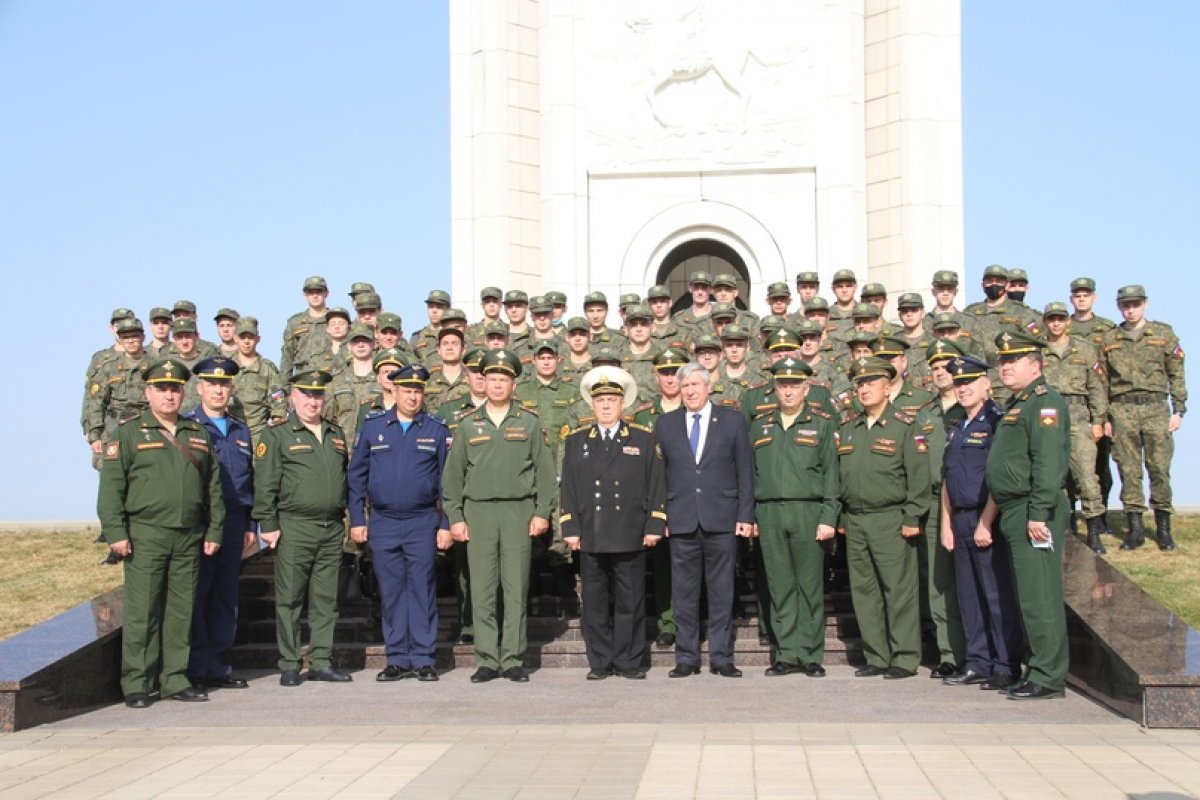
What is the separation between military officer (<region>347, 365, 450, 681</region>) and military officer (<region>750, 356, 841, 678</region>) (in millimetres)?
2172

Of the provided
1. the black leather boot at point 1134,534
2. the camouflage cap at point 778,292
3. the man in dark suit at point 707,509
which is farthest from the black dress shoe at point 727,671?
the black leather boot at point 1134,534

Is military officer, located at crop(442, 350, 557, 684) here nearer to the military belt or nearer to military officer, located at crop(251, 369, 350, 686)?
military officer, located at crop(251, 369, 350, 686)

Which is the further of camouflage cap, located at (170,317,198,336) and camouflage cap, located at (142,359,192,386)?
camouflage cap, located at (170,317,198,336)

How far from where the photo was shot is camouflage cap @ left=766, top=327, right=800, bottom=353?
33.6ft

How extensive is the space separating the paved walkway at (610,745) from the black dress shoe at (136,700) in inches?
3.3

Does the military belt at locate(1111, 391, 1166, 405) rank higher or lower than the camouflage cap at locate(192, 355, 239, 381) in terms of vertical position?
lower

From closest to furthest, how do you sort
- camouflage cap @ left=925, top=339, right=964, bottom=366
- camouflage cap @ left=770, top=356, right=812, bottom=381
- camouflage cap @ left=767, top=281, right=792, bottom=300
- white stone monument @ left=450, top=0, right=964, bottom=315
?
camouflage cap @ left=770, top=356, right=812, bottom=381, camouflage cap @ left=925, top=339, right=964, bottom=366, camouflage cap @ left=767, top=281, right=792, bottom=300, white stone monument @ left=450, top=0, right=964, bottom=315

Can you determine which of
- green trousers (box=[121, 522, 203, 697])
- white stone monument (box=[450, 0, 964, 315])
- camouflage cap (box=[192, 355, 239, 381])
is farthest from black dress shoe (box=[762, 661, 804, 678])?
white stone monument (box=[450, 0, 964, 315])

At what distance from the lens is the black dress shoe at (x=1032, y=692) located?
8242 millimetres

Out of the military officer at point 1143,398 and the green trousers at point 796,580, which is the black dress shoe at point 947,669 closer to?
the green trousers at point 796,580

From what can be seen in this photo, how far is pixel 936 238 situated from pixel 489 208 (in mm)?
5425

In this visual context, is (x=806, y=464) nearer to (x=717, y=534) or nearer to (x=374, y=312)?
(x=717, y=534)

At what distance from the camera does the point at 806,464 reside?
30.9 feet

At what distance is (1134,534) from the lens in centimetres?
1288
